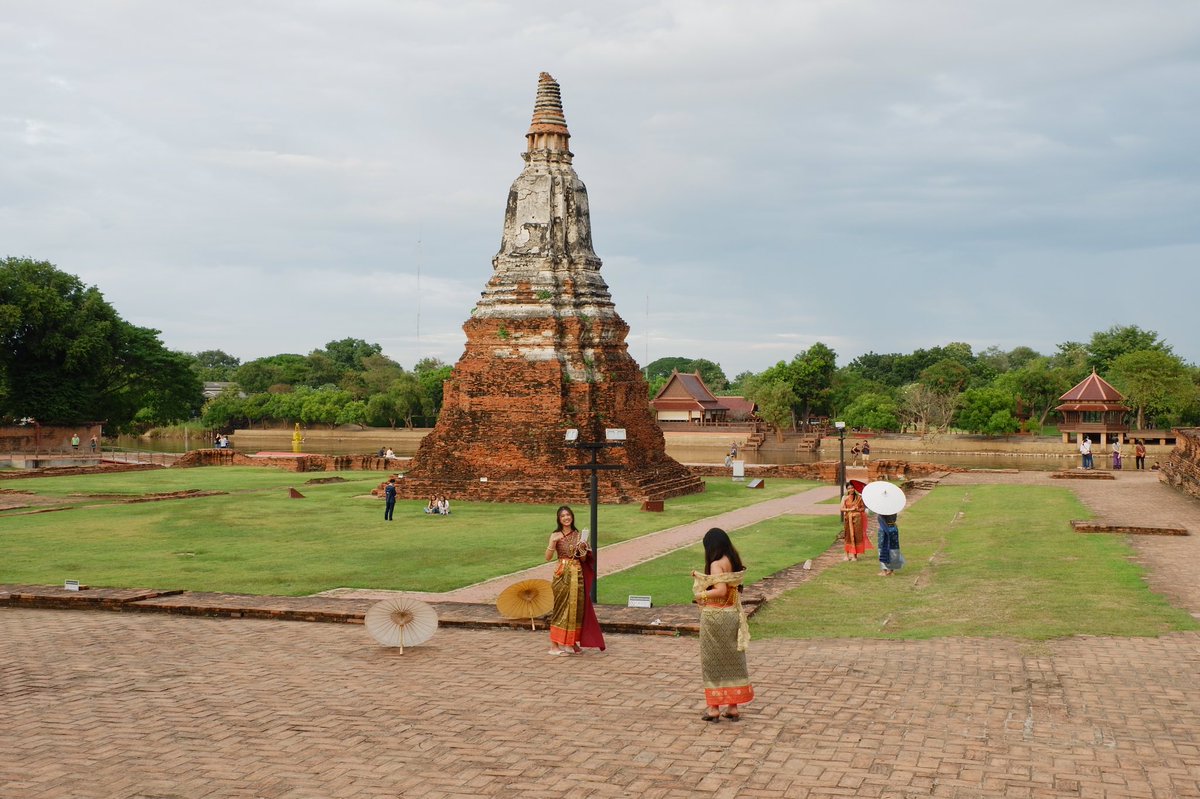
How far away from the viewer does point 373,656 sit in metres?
9.57

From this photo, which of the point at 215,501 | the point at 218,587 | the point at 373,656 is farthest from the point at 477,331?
the point at 373,656

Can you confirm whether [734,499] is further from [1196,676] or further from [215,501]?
[1196,676]

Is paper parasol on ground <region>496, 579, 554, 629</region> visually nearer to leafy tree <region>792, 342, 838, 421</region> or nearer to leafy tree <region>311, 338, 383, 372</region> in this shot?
leafy tree <region>792, 342, 838, 421</region>

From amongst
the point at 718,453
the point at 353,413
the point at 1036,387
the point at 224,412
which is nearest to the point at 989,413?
the point at 1036,387

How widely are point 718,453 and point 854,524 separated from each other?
50.4 metres

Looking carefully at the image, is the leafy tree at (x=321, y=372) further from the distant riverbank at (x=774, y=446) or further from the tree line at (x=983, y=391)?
the tree line at (x=983, y=391)

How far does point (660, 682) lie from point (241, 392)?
86.7 m

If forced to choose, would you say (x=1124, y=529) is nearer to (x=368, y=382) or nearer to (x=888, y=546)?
(x=888, y=546)

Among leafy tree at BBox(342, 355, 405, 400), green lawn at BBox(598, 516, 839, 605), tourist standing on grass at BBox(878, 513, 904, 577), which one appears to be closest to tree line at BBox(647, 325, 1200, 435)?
leafy tree at BBox(342, 355, 405, 400)

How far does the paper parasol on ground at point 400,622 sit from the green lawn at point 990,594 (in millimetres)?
3305

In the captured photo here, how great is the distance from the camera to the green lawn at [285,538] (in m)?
14.2

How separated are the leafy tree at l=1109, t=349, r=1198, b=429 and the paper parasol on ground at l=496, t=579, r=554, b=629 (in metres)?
57.0

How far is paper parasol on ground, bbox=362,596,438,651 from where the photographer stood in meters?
9.57

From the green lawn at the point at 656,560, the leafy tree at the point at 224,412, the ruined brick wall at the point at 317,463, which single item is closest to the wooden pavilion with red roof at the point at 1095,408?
the green lawn at the point at 656,560
